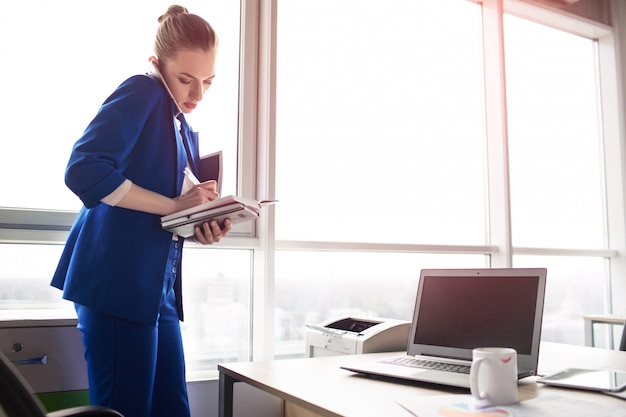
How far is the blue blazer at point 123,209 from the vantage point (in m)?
1.47

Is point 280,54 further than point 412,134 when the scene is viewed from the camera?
No

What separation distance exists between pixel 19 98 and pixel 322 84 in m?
1.47

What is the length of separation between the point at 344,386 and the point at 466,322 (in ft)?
1.34

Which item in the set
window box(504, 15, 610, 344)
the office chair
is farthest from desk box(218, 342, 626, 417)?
window box(504, 15, 610, 344)

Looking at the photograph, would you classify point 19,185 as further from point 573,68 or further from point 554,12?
point 573,68

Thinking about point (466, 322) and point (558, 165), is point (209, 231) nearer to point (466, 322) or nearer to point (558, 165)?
point (466, 322)

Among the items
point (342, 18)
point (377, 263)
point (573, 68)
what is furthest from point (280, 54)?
point (573, 68)

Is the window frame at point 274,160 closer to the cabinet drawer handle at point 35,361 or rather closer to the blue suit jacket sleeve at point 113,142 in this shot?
the cabinet drawer handle at point 35,361

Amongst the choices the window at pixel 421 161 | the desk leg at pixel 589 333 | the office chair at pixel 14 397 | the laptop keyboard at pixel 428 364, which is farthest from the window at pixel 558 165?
the office chair at pixel 14 397

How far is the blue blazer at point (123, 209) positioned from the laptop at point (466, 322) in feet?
1.94

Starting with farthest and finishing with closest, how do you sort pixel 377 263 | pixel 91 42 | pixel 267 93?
pixel 377 263, pixel 267 93, pixel 91 42

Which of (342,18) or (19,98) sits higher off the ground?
(342,18)

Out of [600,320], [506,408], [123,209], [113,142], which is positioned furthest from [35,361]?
[600,320]

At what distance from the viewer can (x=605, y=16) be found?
4.32 m
